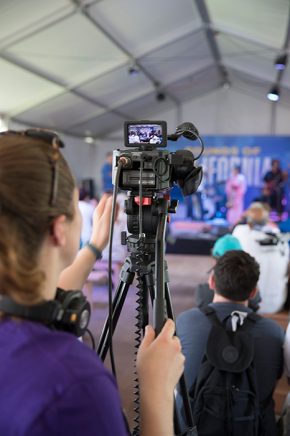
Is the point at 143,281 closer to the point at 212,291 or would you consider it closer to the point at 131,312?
the point at 212,291

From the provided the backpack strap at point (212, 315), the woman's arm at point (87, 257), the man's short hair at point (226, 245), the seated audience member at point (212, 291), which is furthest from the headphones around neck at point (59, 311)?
the man's short hair at point (226, 245)

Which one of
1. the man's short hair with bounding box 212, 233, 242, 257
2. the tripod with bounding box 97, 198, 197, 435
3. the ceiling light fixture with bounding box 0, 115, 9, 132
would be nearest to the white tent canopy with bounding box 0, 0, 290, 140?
the ceiling light fixture with bounding box 0, 115, 9, 132

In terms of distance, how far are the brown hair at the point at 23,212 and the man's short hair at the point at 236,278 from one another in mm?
1090

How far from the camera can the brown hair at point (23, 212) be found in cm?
55

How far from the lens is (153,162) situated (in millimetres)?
1074

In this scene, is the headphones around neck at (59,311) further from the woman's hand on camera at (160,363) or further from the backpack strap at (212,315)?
the backpack strap at (212,315)

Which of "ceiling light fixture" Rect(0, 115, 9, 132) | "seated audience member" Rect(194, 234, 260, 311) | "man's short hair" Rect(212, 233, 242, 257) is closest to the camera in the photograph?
"seated audience member" Rect(194, 234, 260, 311)

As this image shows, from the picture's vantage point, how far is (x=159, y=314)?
2.71 ft

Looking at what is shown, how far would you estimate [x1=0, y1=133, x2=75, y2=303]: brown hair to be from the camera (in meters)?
0.55

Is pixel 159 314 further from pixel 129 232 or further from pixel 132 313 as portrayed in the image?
pixel 132 313

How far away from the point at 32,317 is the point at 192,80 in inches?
347

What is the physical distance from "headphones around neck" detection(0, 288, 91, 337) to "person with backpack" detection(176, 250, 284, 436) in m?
0.76

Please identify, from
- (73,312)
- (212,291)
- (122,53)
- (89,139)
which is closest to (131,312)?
(212,291)

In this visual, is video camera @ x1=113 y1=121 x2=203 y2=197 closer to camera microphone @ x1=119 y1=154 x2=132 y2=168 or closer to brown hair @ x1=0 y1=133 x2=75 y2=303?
camera microphone @ x1=119 y1=154 x2=132 y2=168
